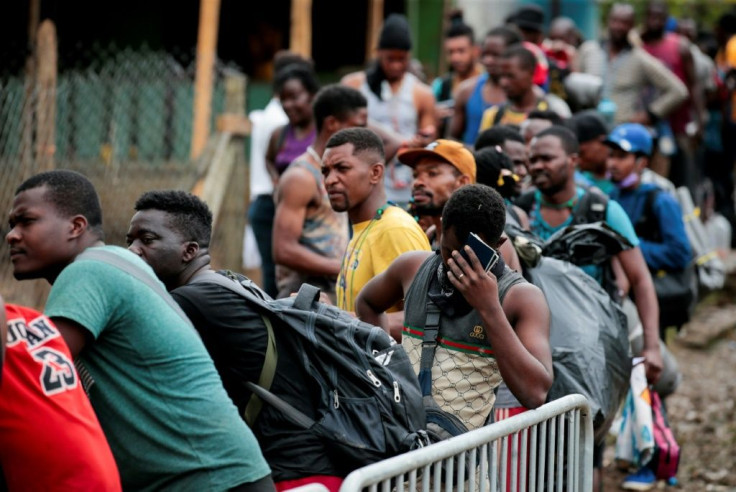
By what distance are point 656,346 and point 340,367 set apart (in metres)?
3.50

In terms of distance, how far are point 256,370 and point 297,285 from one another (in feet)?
9.75

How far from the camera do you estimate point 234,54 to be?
59.3ft

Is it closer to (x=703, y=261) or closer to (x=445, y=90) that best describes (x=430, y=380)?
(x=703, y=261)

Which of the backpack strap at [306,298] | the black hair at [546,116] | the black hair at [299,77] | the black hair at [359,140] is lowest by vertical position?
the backpack strap at [306,298]

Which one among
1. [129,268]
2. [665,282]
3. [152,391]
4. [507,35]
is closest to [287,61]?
[507,35]

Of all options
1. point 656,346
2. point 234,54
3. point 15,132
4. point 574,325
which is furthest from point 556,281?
point 234,54

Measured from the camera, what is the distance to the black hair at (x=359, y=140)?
5484 mm

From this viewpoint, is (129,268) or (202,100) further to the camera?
(202,100)

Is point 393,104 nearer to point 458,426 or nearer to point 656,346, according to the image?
point 656,346

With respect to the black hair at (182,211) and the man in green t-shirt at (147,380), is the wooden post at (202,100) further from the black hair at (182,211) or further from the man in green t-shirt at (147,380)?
the man in green t-shirt at (147,380)

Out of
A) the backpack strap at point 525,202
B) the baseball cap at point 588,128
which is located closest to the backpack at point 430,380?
the backpack strap at point 525,202

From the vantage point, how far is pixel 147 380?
10.9 feet

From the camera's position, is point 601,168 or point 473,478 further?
point 601,168

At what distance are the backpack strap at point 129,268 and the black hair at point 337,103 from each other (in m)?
3.64
